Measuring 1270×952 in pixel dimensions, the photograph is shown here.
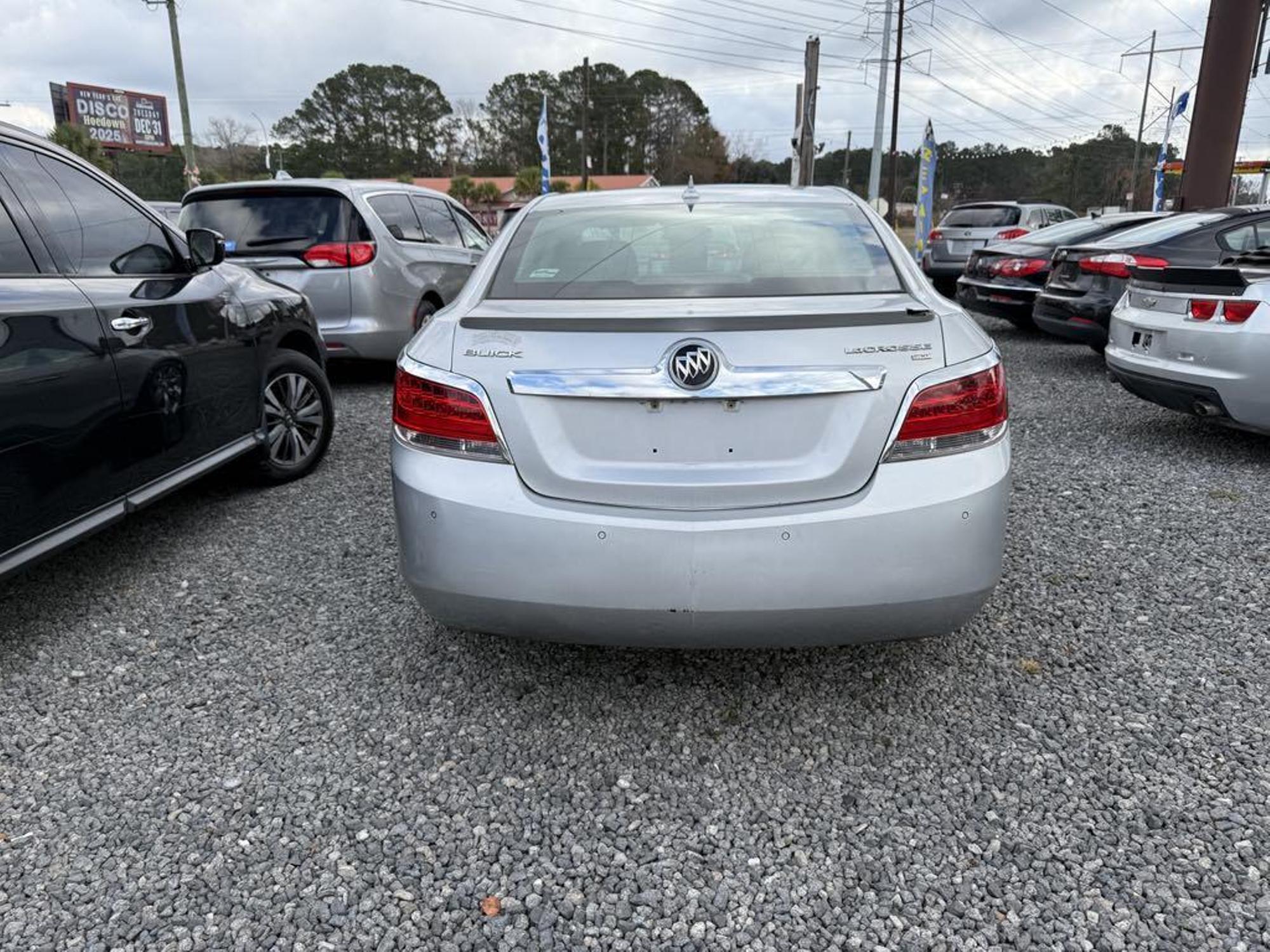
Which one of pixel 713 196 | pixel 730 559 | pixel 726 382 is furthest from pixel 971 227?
pixel 730 559

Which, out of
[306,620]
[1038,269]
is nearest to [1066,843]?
[306,620]

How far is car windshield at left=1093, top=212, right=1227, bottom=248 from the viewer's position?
702 cm

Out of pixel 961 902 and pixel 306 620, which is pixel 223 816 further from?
pixel 961 902

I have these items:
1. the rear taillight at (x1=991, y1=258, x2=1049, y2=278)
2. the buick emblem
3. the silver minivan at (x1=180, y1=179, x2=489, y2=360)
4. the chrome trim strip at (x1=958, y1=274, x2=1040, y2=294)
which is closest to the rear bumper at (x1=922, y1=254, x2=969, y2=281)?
the chrome trim strip at (x1=958, y1=274, x2=1040, y2=294)

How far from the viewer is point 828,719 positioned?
2.62 meters

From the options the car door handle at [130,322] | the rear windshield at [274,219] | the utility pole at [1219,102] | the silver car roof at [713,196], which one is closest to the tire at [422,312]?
the rear windshield at [274,219]

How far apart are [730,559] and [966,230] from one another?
1382 cm

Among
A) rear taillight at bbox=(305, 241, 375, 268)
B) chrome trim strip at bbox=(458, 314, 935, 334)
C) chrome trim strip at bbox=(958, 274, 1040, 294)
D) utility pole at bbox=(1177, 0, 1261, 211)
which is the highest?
utility pole at bbox=(1177, 0, 1261, 211)

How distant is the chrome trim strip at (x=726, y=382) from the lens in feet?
7.09

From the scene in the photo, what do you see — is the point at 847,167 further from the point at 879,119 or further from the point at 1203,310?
the point at 1203,310

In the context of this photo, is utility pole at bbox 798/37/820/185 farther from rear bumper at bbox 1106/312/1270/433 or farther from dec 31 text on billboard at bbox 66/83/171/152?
dec 31 text on billboard at bbox 66/83/171/152

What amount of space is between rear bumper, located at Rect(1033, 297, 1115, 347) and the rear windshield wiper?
6.28 metres

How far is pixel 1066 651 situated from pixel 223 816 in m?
2.59

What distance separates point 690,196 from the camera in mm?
3332
